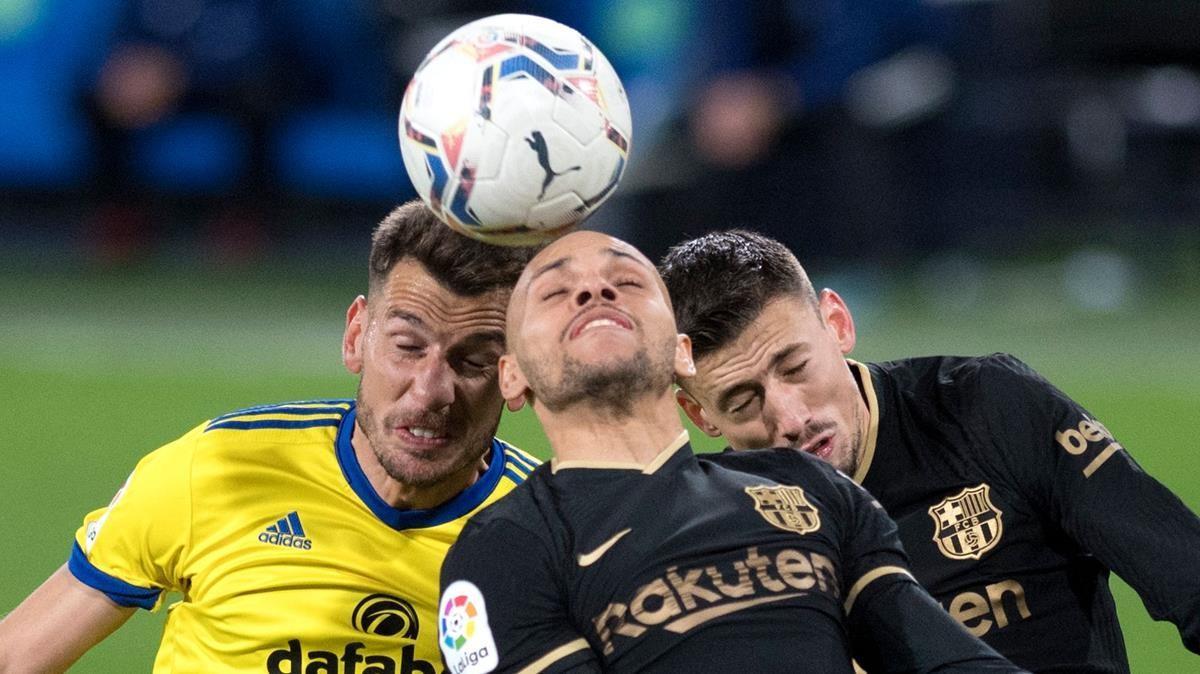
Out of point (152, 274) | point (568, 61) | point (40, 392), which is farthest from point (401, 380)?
point (152, 274)

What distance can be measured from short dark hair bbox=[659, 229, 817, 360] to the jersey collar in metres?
0.62

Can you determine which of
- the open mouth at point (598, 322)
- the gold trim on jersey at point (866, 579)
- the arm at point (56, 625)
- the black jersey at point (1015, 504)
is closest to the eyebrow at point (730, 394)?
the black jersey at point (1015, 504)

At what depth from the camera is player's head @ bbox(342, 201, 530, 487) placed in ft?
14.9

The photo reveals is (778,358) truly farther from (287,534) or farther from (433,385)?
(287,534)

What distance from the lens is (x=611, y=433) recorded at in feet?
13.7

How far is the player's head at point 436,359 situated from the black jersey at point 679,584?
17.9 inches

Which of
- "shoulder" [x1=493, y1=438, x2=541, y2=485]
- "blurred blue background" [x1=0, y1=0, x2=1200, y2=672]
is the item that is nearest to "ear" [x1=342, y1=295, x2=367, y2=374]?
"shoulder" [x1=493, y1=438, x2=541, y2=485]

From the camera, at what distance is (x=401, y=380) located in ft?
14.9

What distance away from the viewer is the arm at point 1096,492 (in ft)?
14.1

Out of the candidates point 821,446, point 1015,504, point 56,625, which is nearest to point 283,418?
point 56,625

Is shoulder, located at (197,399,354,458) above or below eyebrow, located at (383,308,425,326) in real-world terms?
below

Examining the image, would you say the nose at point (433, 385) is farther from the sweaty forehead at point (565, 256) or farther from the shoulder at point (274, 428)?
the shoulder at point (274, 428)

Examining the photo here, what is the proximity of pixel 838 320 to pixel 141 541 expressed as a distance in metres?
1.91

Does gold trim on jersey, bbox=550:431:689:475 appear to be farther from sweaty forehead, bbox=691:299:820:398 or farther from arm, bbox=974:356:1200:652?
arm, bbox=974:356:1200:652
